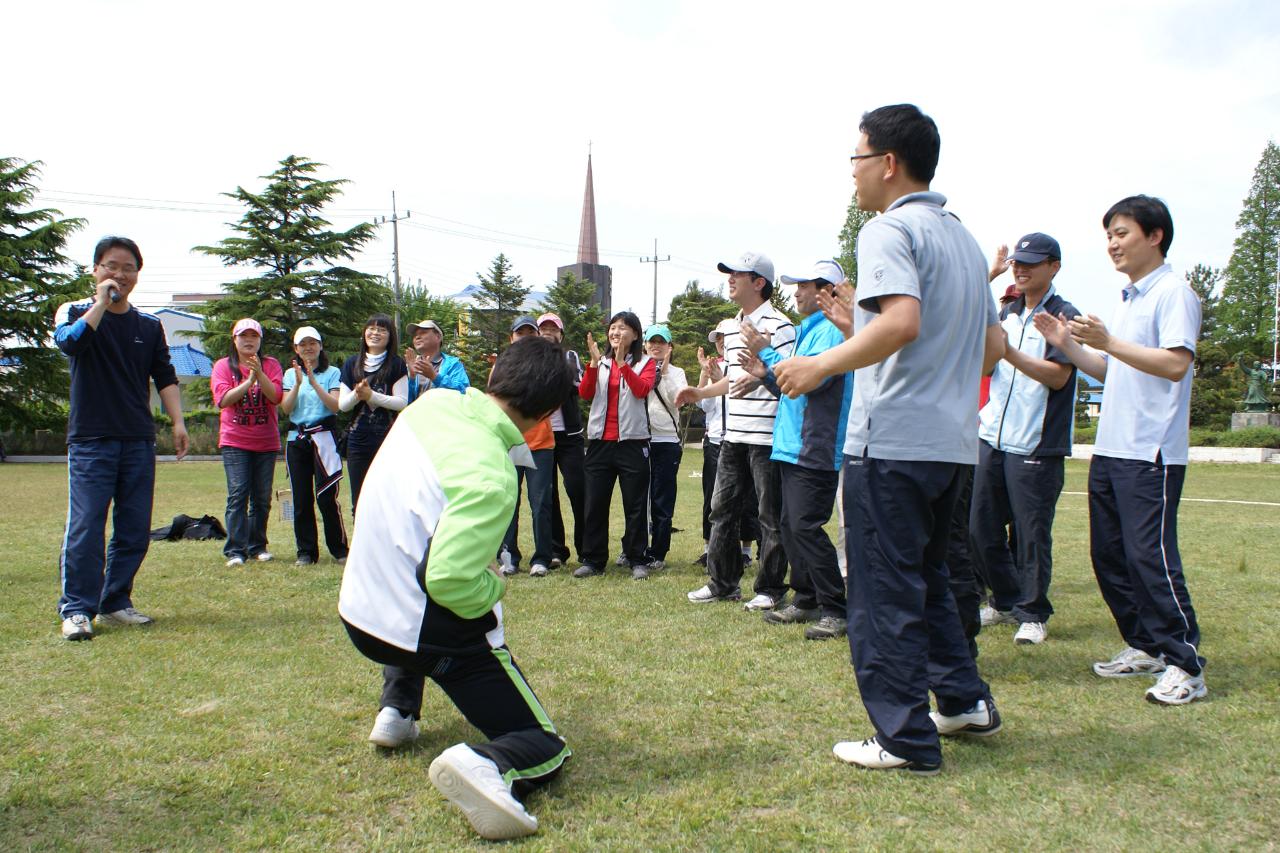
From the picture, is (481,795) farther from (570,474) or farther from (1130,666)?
(570,474)

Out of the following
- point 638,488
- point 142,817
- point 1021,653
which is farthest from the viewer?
point 638,488

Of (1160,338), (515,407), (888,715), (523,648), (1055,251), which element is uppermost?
(1055,251)

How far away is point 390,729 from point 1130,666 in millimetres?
3414

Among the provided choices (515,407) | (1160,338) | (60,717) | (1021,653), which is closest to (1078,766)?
(1021,653)

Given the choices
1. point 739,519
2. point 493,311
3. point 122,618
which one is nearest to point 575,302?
point 493,311

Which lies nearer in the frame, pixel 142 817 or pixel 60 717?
pixel 142 817

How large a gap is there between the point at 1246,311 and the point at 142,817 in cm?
7312

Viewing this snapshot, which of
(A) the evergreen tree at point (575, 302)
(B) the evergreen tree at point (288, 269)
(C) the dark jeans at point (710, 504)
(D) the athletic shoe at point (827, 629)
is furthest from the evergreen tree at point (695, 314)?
(D) the athletic shoe at point (827, 629)

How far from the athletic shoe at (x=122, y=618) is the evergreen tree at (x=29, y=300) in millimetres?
33489

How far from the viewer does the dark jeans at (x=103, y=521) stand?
4.88 meters

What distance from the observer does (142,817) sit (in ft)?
8.77

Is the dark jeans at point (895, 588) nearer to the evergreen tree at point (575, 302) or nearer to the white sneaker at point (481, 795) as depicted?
the white sneaker at point (481, 795)

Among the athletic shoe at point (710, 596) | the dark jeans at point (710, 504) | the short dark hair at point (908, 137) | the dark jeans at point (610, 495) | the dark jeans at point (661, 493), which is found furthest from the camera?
the dark jeans at point (710, 504)

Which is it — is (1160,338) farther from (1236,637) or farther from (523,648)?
(523,648)
